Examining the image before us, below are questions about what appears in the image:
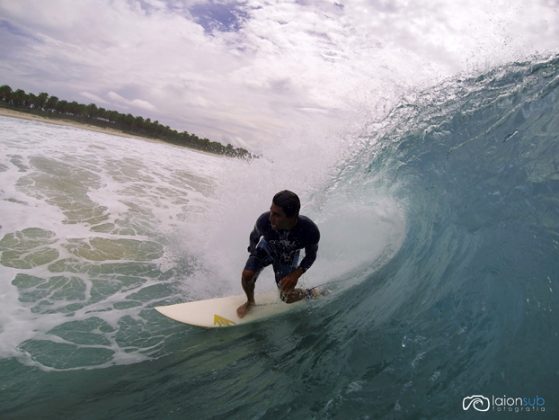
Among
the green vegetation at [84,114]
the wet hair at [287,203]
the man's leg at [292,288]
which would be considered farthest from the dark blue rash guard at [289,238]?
the green vegetation at [84,114]

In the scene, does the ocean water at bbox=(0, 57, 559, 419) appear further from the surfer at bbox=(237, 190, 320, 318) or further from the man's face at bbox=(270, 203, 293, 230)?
the man's face at bbox=(270, 203, 293, 230)

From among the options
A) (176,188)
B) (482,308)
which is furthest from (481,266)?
(176,188)

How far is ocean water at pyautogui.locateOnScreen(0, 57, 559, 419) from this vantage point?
10.2ft

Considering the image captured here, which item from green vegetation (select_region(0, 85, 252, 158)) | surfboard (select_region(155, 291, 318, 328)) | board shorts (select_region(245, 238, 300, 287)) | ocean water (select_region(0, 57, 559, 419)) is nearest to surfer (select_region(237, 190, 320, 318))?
board shorts (select_region(245, 238, 300, 287))

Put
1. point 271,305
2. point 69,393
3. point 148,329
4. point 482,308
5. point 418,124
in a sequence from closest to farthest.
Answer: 1. point 69,393
2. point 482,308
3. point 148,329
4. point 271,305
5. point 418,124

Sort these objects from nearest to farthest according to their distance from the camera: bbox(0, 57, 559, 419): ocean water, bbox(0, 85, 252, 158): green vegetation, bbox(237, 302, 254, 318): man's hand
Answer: bbox(0, 57, 559, 419): ocean water → bbox(237, 302, 254, 318): man's hand → bbox(0, 85, 252, 158): green vegetation

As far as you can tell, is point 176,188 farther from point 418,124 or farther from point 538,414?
point 538,414

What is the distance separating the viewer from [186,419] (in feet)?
9.16

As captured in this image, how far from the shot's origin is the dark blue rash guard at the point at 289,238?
13.6ft

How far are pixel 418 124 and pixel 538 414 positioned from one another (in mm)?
5999

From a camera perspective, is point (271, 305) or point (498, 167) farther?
point (498, 167)

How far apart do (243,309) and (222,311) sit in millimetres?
260

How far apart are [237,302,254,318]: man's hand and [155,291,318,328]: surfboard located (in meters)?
0.04

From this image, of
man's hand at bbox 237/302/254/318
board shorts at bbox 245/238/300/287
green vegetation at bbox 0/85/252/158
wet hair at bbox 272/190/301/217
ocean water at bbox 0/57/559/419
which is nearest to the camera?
ocean water at bbox 0/57/559/419
